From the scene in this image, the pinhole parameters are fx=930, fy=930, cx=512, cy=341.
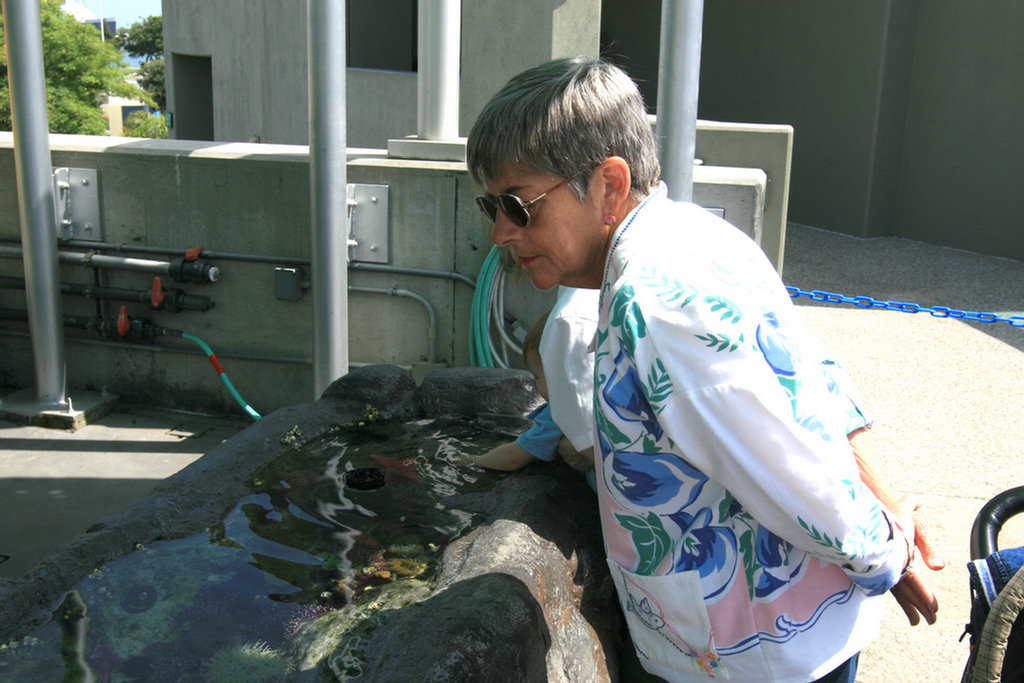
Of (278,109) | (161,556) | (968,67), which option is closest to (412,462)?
(161,556)

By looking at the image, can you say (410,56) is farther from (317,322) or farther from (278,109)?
(317,322)

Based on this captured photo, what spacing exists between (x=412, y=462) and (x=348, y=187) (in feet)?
9.71

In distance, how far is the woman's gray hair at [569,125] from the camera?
1.76 m

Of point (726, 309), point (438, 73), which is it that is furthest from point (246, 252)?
point (726, 309)

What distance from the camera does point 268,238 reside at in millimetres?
6430

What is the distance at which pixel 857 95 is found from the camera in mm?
13977

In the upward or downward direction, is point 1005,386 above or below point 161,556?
below

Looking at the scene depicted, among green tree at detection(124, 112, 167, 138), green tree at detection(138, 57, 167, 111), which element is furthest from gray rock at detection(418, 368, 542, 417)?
green tree at detection(138, 57, 167, 111)

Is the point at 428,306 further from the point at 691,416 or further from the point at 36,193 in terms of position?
the point at 691,416

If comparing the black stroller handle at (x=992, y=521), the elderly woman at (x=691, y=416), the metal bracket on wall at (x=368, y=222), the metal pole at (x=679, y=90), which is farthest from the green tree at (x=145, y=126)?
the black stroller handle at (x=992, y=521)

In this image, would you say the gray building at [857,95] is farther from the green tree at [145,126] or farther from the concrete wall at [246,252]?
the green tree at [145,126]

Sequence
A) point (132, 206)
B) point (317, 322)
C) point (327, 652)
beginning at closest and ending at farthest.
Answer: point (327, 652) → point (317, 322) → point (132, 206)

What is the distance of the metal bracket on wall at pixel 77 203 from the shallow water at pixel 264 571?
3931 millimetres

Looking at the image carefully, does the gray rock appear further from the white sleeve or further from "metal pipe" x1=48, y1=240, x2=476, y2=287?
"metal pipe" x1=48, y1=240, x2=476, y2=287
